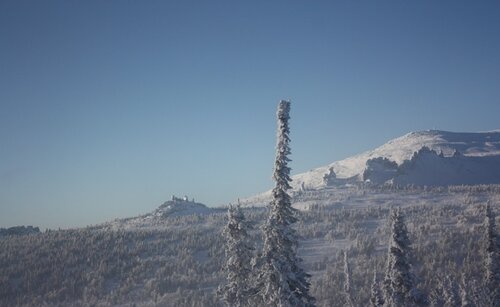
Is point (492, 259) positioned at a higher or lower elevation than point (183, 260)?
higher

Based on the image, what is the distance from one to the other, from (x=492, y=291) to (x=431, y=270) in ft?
262

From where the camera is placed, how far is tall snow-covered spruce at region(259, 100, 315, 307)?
110 ft

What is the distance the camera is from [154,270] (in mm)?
145875

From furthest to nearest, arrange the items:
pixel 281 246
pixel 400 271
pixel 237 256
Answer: pixel 400 271 < pixel 237 256 < pixel 281 246

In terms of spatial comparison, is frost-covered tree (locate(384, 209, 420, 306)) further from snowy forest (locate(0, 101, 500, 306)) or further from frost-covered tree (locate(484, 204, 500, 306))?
frost-covered tree (locate(484, 204, 500, 306))

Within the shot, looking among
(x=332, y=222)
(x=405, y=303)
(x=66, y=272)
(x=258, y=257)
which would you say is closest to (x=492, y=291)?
(x=405, y=303)

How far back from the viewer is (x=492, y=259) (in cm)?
5103

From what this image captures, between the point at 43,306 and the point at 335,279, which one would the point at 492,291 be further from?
the point at 43,306

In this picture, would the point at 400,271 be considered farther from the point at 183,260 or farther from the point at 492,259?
the point at 183,260

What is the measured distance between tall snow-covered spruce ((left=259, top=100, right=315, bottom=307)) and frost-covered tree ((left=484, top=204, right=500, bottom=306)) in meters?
26.4

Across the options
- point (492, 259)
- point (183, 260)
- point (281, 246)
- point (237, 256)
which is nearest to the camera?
point (281, 246)

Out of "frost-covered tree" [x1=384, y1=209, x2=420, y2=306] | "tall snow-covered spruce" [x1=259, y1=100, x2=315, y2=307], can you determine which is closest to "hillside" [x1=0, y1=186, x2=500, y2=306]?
"frost-covered tree" [x1=384, y1=209, x2=420, y2=306]

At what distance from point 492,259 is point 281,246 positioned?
97.3 feet

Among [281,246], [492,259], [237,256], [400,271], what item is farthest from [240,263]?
[492,259]
